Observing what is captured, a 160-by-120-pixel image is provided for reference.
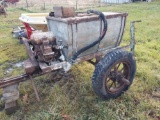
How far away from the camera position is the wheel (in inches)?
88.2

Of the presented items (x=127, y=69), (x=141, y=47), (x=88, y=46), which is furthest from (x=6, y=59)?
(x=141, y=47)

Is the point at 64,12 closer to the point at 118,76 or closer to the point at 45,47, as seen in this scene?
the point at 45,47

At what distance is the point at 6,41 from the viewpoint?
5.70m

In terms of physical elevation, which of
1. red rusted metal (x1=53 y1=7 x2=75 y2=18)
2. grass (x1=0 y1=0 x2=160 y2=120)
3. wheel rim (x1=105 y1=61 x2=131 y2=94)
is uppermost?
red rusted metal (x1=53 y1=7 x2=75 y2=18)

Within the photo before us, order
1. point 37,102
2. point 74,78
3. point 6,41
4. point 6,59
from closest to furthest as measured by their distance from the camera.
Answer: point 37,102 < point 74,78 < point 6,59 < point 6,41

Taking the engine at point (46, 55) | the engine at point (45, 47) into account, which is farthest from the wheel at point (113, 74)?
the engine at point (45, 47)

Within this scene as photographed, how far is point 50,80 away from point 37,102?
0.64 metres

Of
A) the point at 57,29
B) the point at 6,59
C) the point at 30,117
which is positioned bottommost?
the point at 30,117

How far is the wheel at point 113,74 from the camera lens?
7.35ft

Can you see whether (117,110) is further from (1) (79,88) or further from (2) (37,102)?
(2) (37,102)

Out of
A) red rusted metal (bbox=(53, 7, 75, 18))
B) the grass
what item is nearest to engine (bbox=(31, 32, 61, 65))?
red rusted metal (bbox=(53, 7, 75, 18))

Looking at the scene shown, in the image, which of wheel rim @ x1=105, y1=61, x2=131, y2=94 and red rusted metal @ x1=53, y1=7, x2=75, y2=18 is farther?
wheel rim @ x1=105, y1=61, x2=131, y2=94

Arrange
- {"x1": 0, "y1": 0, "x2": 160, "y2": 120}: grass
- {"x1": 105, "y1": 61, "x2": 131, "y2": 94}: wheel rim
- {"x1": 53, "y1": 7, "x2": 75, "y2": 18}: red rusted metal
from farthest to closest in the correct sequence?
{"x1": 105, "y1": 61, "x2": 131, "y2": 94}: wheel rim → {"x1": 0, "y1": 0, "x2": 160, "y2": 120}: grass → {"x1": 53, "y1": 7, "x2": 75, "y2": 18}: red rusted metal

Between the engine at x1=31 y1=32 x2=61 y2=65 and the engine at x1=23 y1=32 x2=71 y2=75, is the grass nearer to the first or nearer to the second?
the engine at x1=23 y1=32 x2=71 y2=75
